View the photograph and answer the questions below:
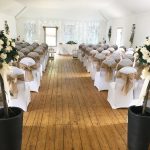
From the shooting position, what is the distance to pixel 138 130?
103 inches

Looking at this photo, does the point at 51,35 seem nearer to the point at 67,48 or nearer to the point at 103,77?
the point at 67,48

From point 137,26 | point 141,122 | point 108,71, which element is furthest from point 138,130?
point 137,26

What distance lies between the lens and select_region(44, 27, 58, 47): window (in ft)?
46.7

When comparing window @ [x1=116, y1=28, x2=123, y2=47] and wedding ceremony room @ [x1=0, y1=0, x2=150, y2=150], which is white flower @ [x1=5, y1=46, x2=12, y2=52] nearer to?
wedding ceremony room @ [x1=0, y1=0, x2=150, y2=150]

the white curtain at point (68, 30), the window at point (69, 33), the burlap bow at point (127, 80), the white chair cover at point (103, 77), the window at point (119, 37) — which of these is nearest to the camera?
the burlap bow at point (127, 80)

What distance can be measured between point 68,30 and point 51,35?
1248mm

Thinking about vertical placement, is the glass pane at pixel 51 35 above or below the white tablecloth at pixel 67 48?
above

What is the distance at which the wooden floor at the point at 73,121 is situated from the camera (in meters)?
3.15

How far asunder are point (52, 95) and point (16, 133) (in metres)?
2.91

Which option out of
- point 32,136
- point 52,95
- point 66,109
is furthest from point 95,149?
point 52,95

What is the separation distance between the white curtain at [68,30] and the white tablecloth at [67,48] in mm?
581

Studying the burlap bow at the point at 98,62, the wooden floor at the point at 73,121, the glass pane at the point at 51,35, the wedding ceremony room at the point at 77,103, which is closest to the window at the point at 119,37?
the wedding ceremony room at the point at 77,103

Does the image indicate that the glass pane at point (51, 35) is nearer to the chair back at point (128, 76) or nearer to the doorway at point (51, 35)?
the doorway at point (51, 35)

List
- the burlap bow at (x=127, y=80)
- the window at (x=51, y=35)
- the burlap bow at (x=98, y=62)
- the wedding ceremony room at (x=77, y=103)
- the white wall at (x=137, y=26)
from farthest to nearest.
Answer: the window at (x=51, y=35)
the white wall at (x=137, y=26)
the burlap bow at (x=98, y=62)
the burlap bow at (x=127, y=80)
the wedding ceremony room at (x=77, y=103)
